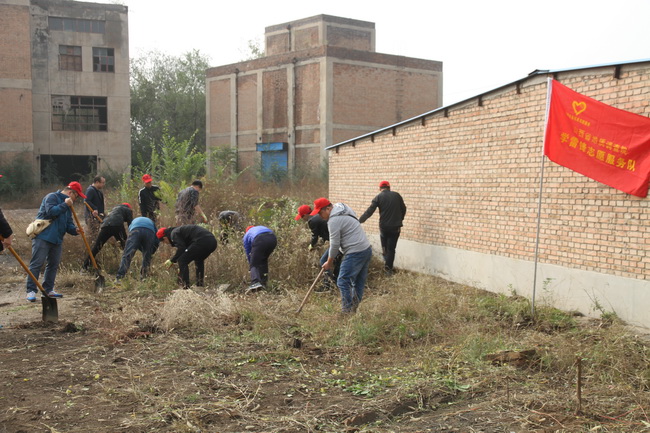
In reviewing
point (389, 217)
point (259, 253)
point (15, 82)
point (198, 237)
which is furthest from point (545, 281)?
point (15, 82)

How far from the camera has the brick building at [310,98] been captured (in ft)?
103

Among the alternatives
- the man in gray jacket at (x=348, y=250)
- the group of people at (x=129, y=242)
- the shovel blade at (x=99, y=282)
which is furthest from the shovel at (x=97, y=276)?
the man in gray jacket at (x=348, y=250)

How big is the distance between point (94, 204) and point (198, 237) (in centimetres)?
394

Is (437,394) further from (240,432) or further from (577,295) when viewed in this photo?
(577,295)

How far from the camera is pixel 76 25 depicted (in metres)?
32.2

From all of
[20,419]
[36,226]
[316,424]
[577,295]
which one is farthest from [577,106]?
[36,226]

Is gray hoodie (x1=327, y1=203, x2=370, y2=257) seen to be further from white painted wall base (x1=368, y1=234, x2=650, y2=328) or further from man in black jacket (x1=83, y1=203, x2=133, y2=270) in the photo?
man in black jacket (x1=83, y1=203, x2=133, y2=270)

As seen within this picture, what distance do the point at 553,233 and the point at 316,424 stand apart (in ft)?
18.7

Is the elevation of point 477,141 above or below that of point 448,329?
above

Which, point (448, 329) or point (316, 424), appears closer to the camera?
point (316, 424)

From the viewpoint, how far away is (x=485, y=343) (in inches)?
259

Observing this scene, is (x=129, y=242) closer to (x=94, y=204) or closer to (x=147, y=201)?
(x=94, y=204)

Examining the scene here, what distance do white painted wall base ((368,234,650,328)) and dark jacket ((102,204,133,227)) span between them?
567cm

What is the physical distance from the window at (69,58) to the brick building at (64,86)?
50 mm
